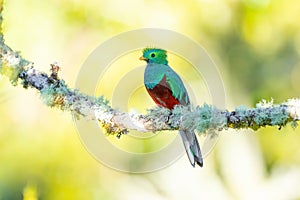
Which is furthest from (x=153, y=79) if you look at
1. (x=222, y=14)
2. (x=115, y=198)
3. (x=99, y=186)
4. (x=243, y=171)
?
(x=222, y=14)

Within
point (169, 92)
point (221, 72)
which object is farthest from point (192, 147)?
point (221, 72)

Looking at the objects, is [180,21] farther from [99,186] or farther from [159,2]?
[99,186]

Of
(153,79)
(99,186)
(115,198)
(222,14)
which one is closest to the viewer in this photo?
(153,79)

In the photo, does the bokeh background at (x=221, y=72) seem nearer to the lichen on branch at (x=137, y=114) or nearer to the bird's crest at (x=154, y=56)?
the bird's crest at (x=154, y=56)

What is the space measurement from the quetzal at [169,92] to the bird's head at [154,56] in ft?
0.18

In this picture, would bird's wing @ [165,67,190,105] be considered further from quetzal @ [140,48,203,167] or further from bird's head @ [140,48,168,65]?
bird's head @ [140,48,168,65]

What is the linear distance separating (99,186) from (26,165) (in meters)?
0.62

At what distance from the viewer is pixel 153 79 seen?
2430 millimetres

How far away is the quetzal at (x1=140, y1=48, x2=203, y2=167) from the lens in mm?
2281

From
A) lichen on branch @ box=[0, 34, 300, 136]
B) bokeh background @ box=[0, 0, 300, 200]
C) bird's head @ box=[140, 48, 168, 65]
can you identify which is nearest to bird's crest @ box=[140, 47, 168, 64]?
bird's head @ box=[140, 48, 168, 65]

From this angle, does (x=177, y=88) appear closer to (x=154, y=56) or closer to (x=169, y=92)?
(x=169, y=92)

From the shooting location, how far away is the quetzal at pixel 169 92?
228 centimetres

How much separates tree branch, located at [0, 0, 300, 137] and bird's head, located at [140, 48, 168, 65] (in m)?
0.75

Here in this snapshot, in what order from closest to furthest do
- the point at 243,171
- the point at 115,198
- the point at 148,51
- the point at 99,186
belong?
the point at 148,51
the point at 243,171
the point at 115,198
the point at 99,186
